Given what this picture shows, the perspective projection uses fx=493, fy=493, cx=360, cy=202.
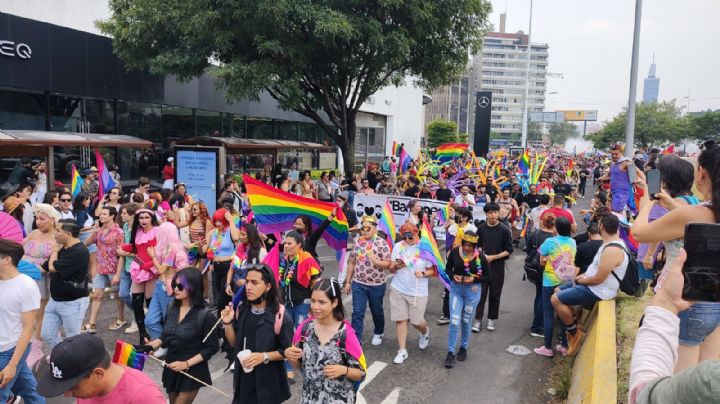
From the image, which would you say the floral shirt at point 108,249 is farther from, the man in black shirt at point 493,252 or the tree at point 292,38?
the tree at point 292,38

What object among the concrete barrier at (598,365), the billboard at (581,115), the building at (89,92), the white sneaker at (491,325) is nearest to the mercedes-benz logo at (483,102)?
the building at (89,92)

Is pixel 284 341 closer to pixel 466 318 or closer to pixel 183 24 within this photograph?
pixel 466 318

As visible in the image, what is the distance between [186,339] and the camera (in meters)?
3.81

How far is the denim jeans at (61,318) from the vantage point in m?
5.06

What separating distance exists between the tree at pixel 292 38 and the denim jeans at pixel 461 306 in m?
8.70

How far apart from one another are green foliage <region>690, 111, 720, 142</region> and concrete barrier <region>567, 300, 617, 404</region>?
56277mm

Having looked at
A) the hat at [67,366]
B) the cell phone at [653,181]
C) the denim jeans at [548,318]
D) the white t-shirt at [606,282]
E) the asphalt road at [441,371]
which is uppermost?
the cell phone at [653,181]

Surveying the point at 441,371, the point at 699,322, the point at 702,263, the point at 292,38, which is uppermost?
the point at 292,38

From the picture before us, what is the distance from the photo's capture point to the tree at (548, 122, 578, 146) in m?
136

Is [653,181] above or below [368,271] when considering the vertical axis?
above

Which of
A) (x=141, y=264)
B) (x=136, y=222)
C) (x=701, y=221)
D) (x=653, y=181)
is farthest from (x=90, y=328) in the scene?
(x=701, y=221)

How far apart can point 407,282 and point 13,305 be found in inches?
160

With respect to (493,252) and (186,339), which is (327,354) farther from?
(493,252)

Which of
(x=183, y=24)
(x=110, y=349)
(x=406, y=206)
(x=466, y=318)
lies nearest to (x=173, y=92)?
(x=183, y=24)
